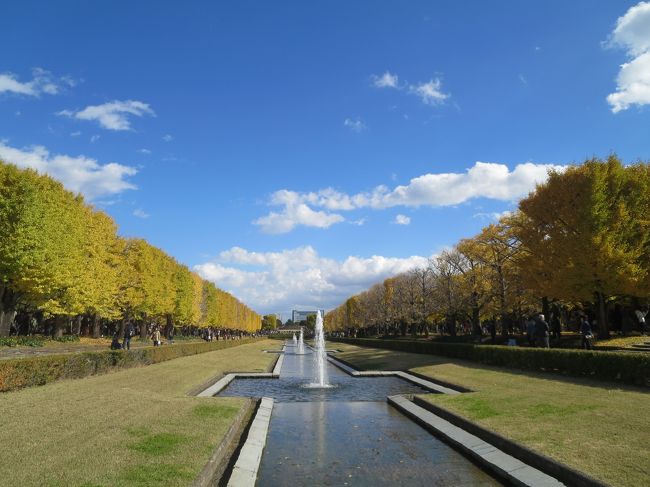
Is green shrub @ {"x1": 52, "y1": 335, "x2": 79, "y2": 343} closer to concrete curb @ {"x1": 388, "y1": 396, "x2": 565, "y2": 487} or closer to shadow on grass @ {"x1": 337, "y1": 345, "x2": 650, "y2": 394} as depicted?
shadow on grass @ {"x1": 337, "y1": 345, "x2": 650, "y2": 394}

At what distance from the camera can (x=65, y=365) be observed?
731 inches

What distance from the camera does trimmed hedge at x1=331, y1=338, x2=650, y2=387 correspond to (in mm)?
16438

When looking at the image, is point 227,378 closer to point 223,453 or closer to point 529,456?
point 223,453

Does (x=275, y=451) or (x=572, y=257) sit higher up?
(x=572, y=257)

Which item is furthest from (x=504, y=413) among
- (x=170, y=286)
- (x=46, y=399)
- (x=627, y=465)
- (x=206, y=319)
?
(x=206, y=319)

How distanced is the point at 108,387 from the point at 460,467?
12.8 m

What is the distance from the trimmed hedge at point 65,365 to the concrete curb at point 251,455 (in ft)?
27.8

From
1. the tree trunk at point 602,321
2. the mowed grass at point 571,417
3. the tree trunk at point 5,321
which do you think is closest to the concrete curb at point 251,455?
the mowed grass at point 571,417

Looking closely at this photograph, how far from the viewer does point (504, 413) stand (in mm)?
12094

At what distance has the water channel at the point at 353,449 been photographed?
326 inches

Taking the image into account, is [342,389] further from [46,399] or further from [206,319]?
[206,319]

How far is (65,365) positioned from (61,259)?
20944 mm

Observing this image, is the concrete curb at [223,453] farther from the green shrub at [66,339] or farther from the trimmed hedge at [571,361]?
the green shrub at [66,339]

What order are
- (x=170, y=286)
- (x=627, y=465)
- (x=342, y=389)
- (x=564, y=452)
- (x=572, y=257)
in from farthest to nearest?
(x=170, y=286) < (x=572, y=257) < (x=342, y=389) < (x=564, y=452) < (x=627, y=465)
